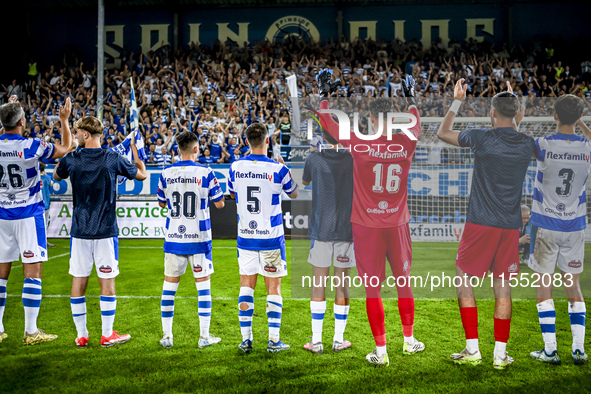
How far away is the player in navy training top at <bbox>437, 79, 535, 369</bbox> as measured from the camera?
14.1 feet

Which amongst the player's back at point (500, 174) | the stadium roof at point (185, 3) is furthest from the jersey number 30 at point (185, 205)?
the stadium roof at point (185, 3)

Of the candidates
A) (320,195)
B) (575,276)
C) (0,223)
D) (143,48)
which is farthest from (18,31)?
(575,276)

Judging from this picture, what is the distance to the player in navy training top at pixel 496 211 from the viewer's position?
4309mm

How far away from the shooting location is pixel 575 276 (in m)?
4.52

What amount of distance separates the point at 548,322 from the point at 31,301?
17.8 feet

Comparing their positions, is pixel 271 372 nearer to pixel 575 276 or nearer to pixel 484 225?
pixel 484 225

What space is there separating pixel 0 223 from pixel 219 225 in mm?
8838

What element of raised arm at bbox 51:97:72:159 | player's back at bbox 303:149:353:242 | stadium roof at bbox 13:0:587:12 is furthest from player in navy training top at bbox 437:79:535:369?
stadium roof at bbox 13:0:587:12

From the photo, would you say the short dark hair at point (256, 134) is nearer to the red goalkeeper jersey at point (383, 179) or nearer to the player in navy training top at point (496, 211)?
the red goalkeeper jersey at point (383, 179)

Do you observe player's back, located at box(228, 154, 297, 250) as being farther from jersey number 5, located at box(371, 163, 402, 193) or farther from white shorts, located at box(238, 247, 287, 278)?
jersey number 5, located at box(371, 163, 402, 193)

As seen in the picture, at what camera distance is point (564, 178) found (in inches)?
177

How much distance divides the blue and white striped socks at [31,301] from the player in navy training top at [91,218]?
0.50 meters

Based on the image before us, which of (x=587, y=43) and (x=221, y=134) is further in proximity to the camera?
(x=587, y=43)

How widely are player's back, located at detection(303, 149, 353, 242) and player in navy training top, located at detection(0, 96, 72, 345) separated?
2.80 m
